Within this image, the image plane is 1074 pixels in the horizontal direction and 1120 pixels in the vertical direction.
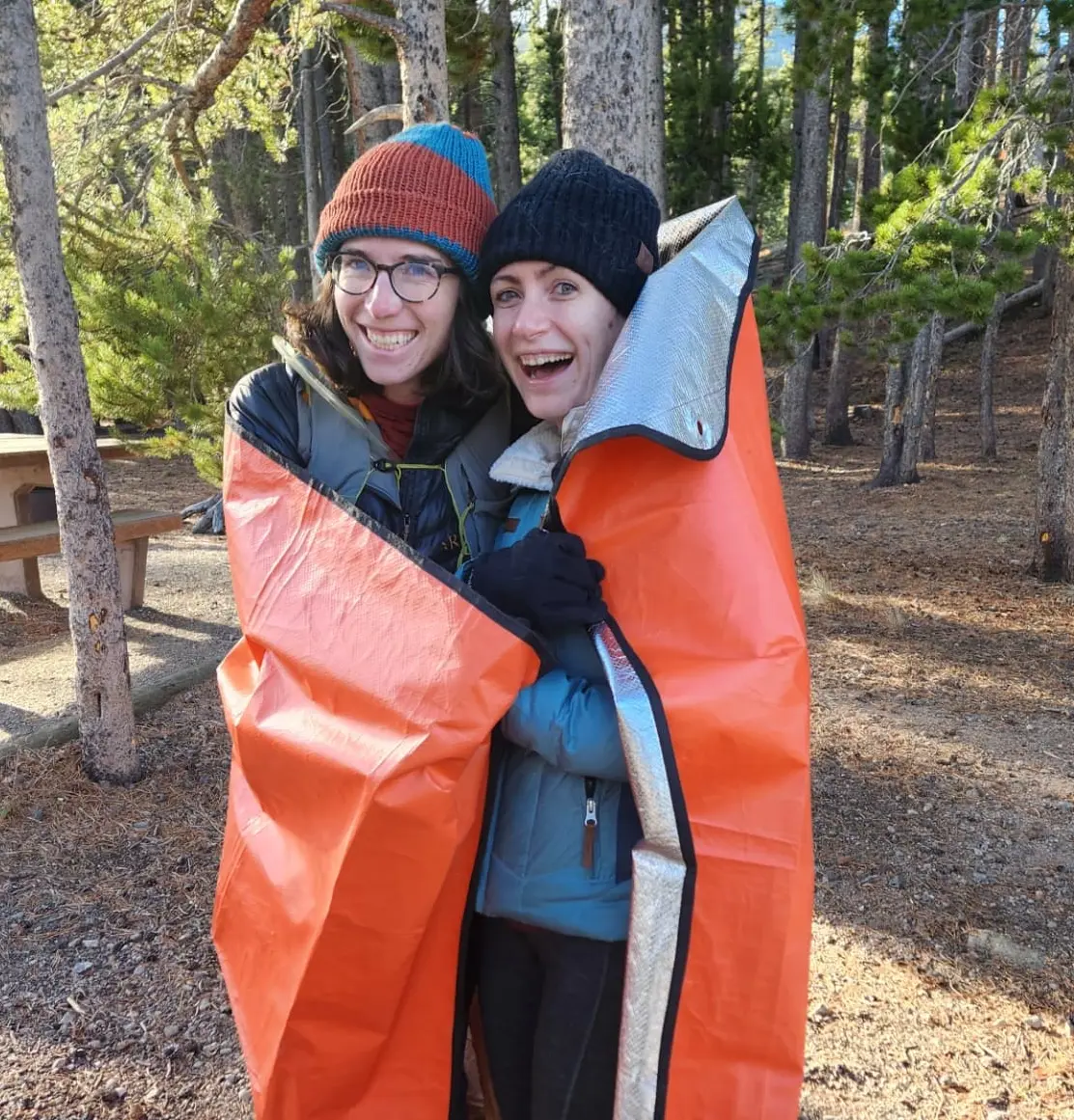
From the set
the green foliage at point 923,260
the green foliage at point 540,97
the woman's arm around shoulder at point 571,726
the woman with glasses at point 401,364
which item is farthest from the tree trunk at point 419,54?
the green foliage at point 540,97

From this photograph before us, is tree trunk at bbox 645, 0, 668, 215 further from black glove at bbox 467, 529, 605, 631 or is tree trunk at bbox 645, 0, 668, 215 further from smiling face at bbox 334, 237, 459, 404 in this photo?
black glove at bbox 467, 529, 605, 631

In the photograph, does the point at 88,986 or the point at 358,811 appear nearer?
the point at 358,811

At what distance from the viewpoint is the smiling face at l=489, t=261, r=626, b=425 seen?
5.59ft

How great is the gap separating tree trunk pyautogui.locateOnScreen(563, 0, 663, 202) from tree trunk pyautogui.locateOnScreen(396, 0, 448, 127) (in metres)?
1.11

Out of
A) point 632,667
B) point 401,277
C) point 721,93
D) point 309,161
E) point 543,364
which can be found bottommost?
point 632,667

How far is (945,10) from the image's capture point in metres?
6.68

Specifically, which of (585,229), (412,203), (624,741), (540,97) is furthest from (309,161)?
(624,741)

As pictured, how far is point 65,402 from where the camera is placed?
377 centimetres

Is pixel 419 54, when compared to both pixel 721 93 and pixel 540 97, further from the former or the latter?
pixel 540 97

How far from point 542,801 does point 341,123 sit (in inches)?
595

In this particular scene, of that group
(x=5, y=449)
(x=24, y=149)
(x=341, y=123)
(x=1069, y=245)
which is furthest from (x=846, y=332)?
(x=341, y=123)

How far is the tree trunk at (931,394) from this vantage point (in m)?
10.9

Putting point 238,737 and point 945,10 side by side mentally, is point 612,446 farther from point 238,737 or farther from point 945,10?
point 945,10

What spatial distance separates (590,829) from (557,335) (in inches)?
33.4
